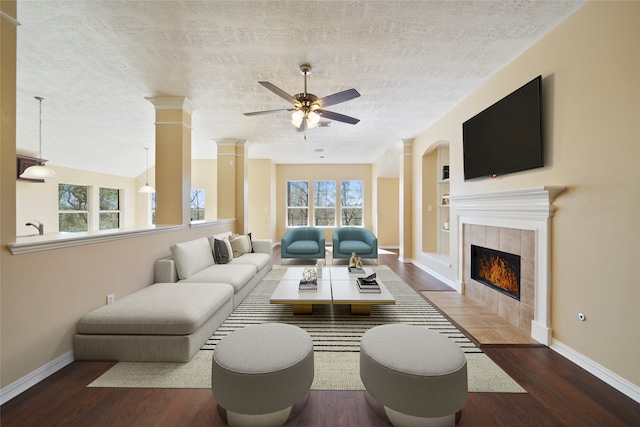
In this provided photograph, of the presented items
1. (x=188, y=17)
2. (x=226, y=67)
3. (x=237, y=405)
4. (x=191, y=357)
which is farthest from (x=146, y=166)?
(x=237, y=405)

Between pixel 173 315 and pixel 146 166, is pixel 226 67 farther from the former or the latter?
pixel 146 166

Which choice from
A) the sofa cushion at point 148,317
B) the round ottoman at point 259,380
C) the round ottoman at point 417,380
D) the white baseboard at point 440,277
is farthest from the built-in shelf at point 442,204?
the sofa cushion at point 148,317

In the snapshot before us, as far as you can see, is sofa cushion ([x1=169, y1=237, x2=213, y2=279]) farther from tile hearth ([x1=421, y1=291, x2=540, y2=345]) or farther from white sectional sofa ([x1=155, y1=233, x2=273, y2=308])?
tile hearth ([x1=421, y1=291, x2=540, y2=345])

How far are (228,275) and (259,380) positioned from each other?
1.90m

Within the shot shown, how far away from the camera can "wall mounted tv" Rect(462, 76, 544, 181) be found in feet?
7.67

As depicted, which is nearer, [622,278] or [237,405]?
[237,405]

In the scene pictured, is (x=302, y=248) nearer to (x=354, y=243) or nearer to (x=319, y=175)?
(x=354, y=243)

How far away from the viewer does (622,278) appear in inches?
67.4

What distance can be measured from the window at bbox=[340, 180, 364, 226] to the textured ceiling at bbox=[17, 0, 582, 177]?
161 inches

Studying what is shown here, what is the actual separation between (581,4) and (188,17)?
3.04 meters

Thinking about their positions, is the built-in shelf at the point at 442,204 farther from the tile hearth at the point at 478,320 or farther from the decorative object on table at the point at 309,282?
the decorative object on table at the point at 309,282

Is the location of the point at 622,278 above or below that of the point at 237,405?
above

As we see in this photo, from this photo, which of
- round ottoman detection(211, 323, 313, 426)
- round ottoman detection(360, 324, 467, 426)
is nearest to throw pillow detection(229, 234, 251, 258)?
round ottoman detection(211, 323, 313, 426)

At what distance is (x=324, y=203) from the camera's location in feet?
28.1
